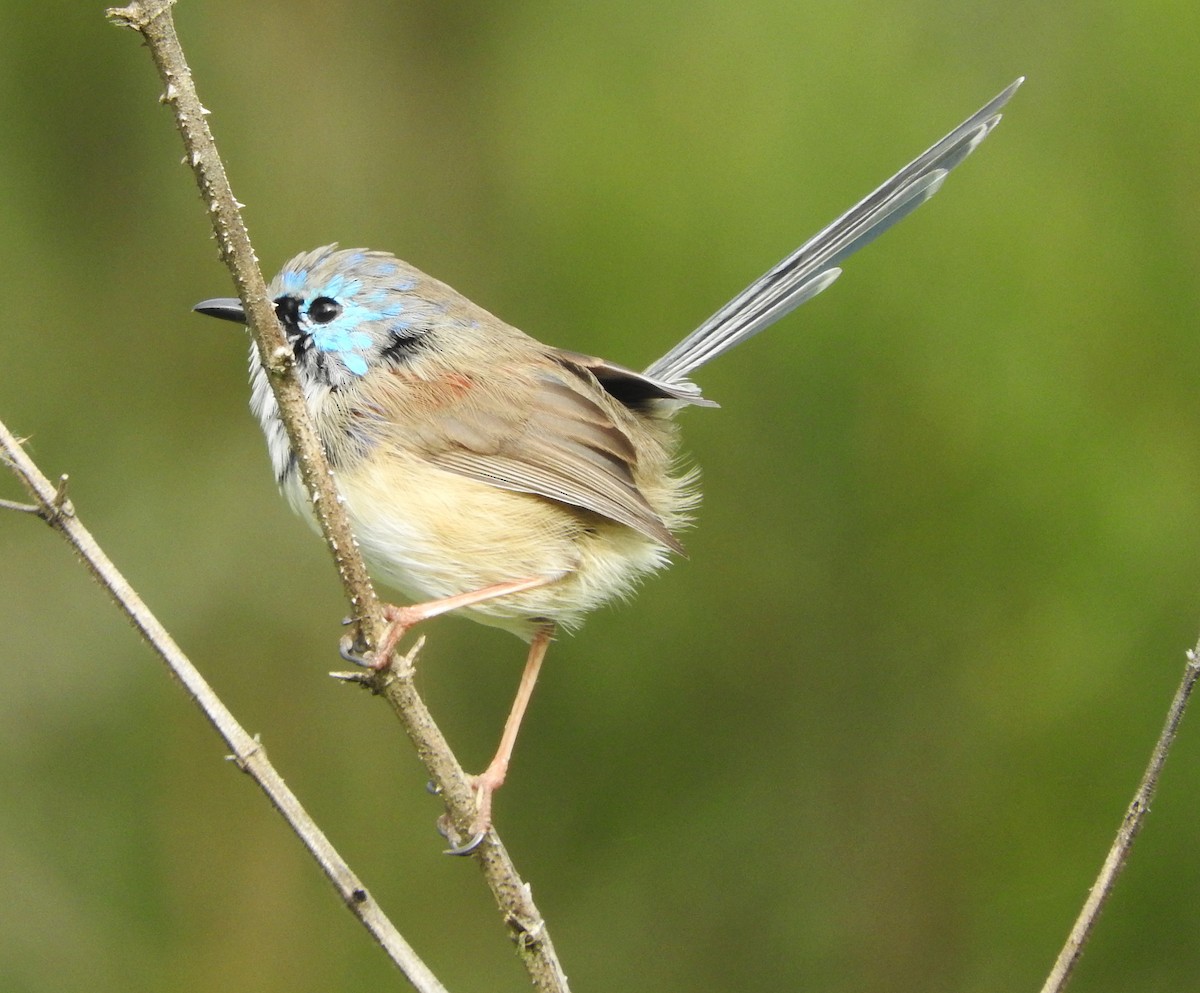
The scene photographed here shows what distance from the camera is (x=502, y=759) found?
3.14 metres

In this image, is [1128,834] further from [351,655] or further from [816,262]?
[816,262]

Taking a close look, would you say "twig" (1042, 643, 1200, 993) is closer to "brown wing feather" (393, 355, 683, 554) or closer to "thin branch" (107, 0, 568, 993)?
"thin branch" (107, 0, 568, 993)

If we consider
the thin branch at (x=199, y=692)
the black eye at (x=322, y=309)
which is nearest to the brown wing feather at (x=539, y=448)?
the black eye at (x=322, y=309)

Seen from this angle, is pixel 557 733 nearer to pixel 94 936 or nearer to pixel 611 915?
pixel 611 915

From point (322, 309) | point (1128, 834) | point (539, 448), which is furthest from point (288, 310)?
point (1128, 834)

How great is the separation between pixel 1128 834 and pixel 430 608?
1484mm

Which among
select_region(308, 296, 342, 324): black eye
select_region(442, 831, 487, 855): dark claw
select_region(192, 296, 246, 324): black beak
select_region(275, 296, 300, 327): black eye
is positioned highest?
select_region(192, 296, 246, 324): black beak

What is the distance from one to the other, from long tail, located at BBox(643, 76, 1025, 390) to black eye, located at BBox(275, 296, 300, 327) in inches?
40.0

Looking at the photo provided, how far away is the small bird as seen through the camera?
3145 millimetres

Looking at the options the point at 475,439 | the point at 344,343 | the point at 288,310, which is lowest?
the point at 475,439

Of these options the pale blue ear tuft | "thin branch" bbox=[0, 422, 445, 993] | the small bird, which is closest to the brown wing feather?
the small bird

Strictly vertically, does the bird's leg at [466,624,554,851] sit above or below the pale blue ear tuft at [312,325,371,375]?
below

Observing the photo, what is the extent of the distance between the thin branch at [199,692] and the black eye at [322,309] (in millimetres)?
1017

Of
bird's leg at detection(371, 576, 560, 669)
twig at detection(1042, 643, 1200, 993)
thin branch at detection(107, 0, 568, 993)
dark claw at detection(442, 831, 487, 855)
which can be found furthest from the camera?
dark claw at detection(442, 831, 487, 855)
